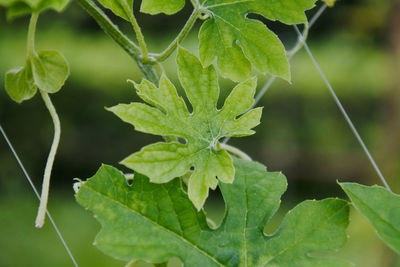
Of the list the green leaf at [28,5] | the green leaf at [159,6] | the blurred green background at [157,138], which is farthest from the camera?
the blurred green background at [157,138]

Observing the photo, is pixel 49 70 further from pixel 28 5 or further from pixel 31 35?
pixel 28 5

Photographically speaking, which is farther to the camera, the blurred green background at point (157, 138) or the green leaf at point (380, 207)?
the blurred green background at point (157, 138)

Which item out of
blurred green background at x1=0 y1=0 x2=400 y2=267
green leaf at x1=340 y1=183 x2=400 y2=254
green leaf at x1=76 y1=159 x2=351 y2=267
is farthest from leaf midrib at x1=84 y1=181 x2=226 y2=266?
blurred green background at x1=0 y1=0 x2=400 y2=267

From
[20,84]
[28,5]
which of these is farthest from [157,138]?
[28,5]

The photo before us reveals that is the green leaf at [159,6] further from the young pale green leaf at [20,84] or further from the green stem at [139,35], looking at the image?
the young pale green leaf at [20,84]

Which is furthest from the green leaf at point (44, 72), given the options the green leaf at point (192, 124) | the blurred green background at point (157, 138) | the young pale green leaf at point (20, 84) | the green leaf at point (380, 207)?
the blurred green background at point (157, 138)

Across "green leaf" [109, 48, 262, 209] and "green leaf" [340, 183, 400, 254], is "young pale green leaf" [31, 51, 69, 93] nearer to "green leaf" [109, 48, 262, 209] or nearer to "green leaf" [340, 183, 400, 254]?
"green leaf" [109, 48, 262, 209]
